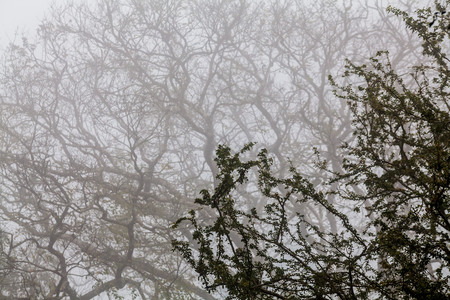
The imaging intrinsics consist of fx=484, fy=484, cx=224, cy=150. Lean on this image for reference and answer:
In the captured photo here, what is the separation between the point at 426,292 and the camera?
3361mm

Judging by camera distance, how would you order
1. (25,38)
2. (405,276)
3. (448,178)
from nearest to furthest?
(448,178) → (405,276) → (25,38)

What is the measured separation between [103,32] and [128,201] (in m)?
7.21

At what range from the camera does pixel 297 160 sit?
1638cm

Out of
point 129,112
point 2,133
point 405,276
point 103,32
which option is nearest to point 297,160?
point 129,112

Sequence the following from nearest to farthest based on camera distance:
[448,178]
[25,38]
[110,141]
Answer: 1. [448,178]
2. [25,38]
3. [110,141]

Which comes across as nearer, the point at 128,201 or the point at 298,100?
the point at 128,201

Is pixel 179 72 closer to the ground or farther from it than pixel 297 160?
farther from it

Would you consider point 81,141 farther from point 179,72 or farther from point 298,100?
point 298,100

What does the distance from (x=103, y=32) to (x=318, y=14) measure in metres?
7.40

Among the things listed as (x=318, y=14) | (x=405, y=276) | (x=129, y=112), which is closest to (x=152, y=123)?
(x=129, y=112)

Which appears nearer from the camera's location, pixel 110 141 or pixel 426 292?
pixel 426 292

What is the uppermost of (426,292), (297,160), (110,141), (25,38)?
(25,38)

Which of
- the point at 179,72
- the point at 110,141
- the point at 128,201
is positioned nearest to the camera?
the point at 128,201

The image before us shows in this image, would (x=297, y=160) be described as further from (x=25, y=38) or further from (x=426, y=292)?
(x=426, y=292)
